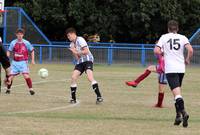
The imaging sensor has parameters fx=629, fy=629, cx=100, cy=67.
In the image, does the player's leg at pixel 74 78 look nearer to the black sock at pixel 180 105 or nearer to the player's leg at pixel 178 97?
the player's leg at pixel 178 97

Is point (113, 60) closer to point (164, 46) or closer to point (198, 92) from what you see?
point (198, 92)

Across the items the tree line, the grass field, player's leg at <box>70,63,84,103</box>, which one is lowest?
the grass field

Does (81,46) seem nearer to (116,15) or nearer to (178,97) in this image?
(178,97)

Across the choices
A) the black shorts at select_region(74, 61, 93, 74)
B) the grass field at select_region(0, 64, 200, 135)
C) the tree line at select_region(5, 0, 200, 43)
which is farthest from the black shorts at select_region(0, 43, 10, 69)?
the tree line at select_region(5, 0, 200, 43)

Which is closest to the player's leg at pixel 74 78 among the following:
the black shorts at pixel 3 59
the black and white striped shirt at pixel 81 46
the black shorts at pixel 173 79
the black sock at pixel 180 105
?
the black and white striped shirt at pixel 81 46

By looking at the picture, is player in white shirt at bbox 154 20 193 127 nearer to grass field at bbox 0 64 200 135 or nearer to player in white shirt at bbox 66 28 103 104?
grass field at bbox 0 64 200 135

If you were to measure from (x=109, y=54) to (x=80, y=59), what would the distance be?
25.7 m

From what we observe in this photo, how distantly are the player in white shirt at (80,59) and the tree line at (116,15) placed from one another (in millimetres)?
29452

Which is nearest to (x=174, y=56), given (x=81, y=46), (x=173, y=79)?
(x=173, y=79)

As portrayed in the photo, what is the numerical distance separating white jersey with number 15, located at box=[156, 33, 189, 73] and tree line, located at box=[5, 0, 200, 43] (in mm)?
32893

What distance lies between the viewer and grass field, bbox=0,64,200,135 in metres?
10.7

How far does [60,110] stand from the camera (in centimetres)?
1377

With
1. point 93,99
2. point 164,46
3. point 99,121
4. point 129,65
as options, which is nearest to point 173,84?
point 164,46

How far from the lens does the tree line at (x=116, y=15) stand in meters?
45.7
